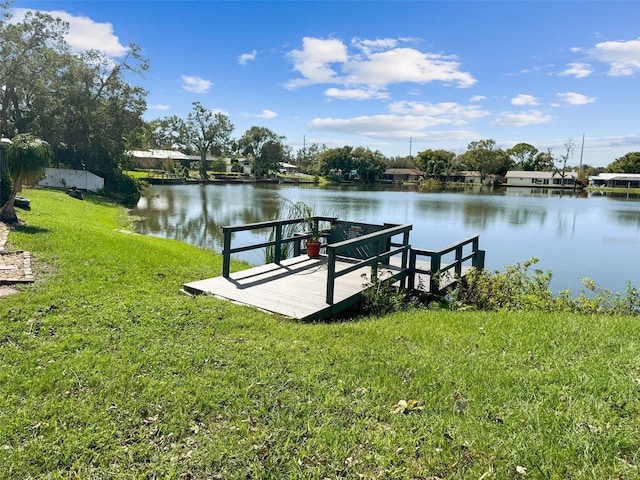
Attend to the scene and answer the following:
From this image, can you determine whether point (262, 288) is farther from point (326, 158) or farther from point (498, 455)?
point (326, 158)

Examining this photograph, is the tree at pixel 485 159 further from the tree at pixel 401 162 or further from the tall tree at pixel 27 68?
the tall tree at pixel 27 68

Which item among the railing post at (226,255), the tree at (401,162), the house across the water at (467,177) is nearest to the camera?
the railing post at (226,255)

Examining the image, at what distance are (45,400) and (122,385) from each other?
1.57 ft

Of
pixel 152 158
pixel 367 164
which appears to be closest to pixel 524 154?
pixel 367 164

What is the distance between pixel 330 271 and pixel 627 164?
97691 mm

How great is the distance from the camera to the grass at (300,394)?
246 cm

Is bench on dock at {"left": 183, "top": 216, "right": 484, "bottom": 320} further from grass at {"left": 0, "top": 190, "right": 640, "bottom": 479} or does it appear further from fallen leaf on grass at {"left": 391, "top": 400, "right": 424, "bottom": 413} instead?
fallen leaf on grass at {"left": 391, "top": 400, "right": 424, "bottom": 413}

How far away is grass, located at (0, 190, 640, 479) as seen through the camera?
8.07 feet

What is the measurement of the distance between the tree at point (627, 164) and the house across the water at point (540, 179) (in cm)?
987

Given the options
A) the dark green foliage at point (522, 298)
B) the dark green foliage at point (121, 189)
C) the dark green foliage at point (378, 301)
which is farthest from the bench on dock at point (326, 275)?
the dark green foliage at point (121, 189)

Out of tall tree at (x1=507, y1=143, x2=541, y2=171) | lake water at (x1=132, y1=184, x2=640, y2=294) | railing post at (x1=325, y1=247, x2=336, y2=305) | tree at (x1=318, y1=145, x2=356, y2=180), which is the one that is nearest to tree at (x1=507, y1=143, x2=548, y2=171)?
tall tree at (x1=507, y1=143, x2=541, y2=171)

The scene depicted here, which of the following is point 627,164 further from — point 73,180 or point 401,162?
point 73,180

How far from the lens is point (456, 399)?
124 inches

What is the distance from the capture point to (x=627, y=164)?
8219 cm
